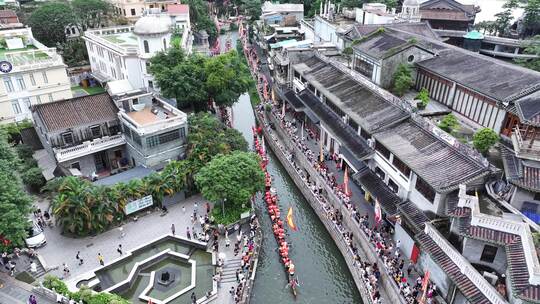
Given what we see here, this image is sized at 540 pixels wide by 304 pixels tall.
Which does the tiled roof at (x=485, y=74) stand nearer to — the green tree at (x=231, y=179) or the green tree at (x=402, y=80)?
the green tree at (x=402, y=80)

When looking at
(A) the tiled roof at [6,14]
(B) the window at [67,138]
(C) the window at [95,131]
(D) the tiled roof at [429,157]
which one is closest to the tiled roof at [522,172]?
(D) the tiled roof at [429,157]

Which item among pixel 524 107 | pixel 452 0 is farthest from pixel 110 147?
pixel 452 0

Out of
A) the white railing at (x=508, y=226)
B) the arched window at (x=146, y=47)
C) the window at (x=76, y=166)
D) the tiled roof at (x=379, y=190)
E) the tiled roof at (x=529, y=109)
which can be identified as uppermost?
the tiled roof at (x=529, y=109)

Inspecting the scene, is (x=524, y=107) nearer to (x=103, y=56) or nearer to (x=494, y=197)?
(x=494, y=197)

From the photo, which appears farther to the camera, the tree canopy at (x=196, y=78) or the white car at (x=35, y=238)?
→ the tree canopy at (x=196, y=78)

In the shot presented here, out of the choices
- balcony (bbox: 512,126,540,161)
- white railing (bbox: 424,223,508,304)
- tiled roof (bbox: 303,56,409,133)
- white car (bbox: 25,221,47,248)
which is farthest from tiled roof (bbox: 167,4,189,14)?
white railing (bbox: 424,223,508,304)

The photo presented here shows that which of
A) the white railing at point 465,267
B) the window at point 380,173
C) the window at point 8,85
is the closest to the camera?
the white railing at point 465,267

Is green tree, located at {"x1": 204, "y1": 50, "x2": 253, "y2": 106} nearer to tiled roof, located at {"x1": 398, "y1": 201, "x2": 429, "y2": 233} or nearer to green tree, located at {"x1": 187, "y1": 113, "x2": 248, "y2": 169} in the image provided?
green tree, located at {"x1": 187, "y1": 113, "x2": 248, "y2": 169}
